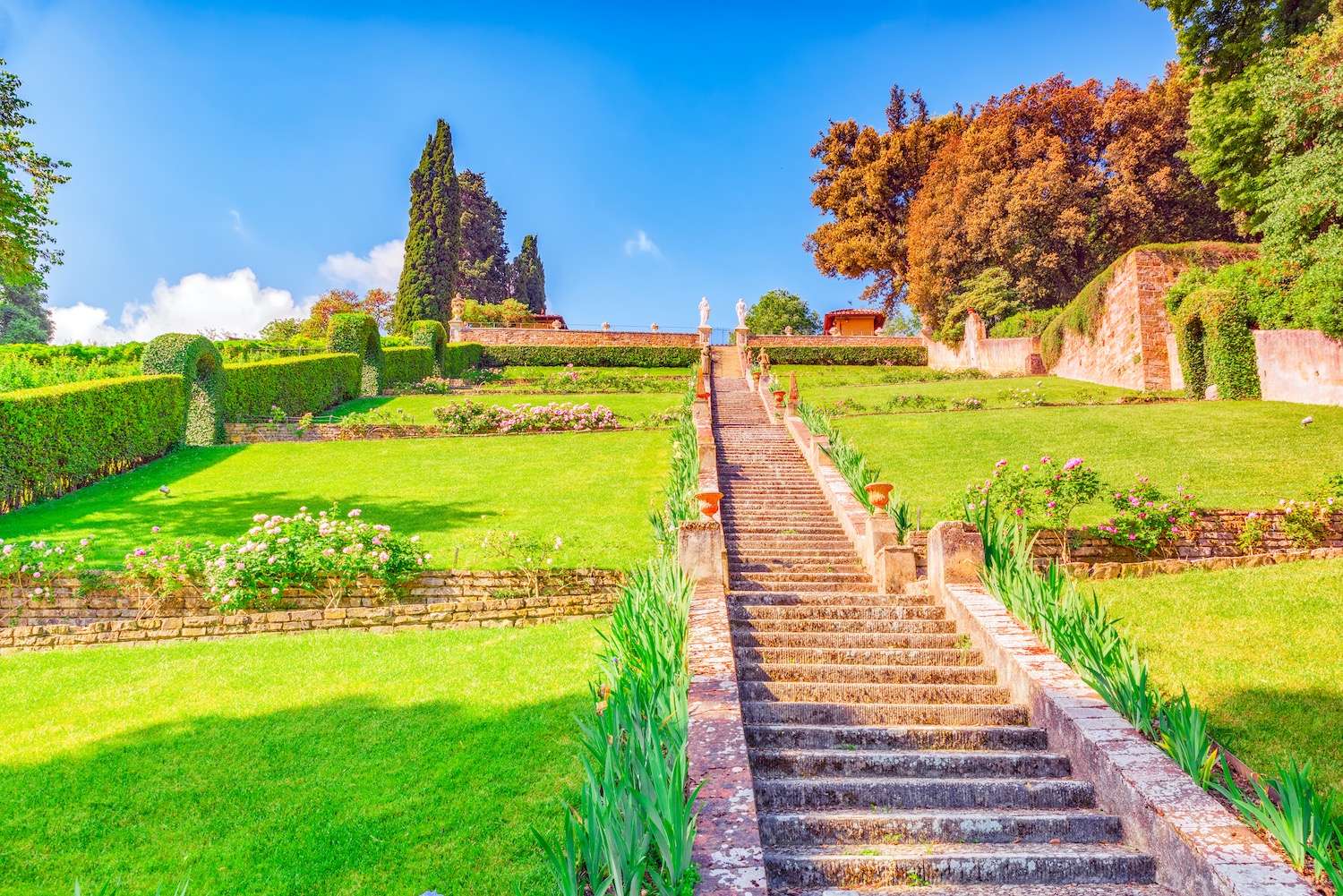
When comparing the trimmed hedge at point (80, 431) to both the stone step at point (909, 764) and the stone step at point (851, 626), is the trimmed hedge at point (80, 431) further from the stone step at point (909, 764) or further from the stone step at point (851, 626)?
the stone step at point (909, 764)

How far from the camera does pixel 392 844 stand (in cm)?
415

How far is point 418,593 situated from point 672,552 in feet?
10.7

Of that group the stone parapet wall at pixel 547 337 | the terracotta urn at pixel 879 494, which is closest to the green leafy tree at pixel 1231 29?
the terracotta urn at pixel 879 494

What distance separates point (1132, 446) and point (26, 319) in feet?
204

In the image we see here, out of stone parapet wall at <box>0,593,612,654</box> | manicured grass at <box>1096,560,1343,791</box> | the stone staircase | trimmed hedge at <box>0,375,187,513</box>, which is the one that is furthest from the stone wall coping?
trimmed hedge at <box>0,375,187,513</box>

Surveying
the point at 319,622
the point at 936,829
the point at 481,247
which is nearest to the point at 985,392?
the point at 319,622

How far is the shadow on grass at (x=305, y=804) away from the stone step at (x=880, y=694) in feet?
5.22

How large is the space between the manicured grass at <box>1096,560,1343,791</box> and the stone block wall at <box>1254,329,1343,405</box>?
1004 centimetres

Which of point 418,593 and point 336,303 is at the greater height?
point 336,303

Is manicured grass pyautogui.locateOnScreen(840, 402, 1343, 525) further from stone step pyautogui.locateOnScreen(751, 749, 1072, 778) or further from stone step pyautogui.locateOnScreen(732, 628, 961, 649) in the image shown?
stone step pyautogui.locateOnScreen(751, 749, 1072, 778)

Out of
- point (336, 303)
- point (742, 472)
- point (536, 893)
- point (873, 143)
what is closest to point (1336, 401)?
point (742, 472)

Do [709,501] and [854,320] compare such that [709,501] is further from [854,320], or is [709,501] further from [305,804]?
[854,320]

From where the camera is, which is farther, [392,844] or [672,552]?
[672,552]

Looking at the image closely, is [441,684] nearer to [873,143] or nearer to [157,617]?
[157,617]
